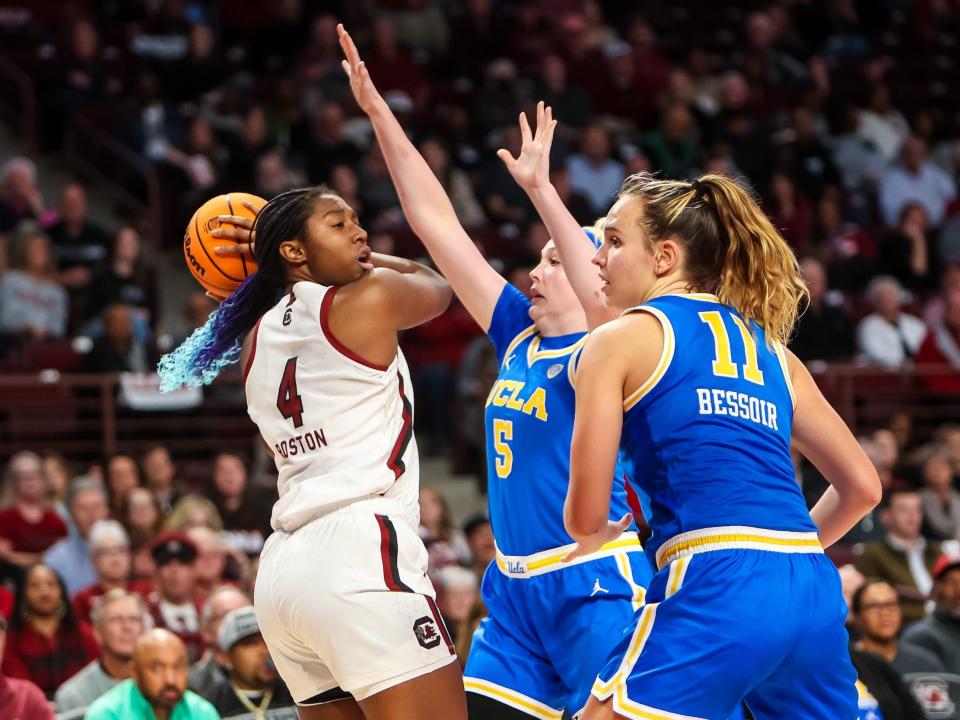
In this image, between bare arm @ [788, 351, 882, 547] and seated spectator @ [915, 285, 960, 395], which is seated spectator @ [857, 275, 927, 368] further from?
bare arm @ [788, 351, 882, 547]

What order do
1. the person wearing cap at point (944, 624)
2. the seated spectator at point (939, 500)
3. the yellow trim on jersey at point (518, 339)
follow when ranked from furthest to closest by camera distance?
1. the seated spectator at point (939, 500)
2. the person wearing cap at point (944, 624)
3. the yellow trim on jersey at point (518, 339)

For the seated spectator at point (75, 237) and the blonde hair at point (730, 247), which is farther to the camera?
the seated spectator at point (75, 237)

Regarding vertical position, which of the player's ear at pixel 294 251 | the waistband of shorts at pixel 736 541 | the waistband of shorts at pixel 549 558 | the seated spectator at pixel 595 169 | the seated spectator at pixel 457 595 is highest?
the seated spectator at pixel 595 169

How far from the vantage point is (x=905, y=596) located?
9125mm

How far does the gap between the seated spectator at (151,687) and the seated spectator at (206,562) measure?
7.48 ft

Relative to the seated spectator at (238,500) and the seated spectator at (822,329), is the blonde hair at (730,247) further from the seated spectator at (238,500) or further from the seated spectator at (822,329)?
the seated spectator at (822,329)

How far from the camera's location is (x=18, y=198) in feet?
40.0

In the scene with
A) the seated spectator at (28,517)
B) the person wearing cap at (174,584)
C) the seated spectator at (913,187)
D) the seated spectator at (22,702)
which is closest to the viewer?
the seated spectator at (22,702)

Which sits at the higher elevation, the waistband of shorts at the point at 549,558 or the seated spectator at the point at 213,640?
the waistband of shorts at the point at 549,558

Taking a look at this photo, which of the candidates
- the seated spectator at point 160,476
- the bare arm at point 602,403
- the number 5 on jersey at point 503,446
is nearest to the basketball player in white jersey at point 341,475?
the number 5 on jersey at point 503,446

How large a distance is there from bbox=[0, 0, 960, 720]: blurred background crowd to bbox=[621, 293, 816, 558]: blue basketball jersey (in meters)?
3.73

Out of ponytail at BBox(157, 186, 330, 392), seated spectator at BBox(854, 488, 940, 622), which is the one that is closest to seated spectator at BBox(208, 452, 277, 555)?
seated spectator at BBox(854, 488, 940, 622)

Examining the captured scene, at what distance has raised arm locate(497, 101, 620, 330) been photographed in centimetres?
422

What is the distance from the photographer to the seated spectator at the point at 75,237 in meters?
Result: 12.0
